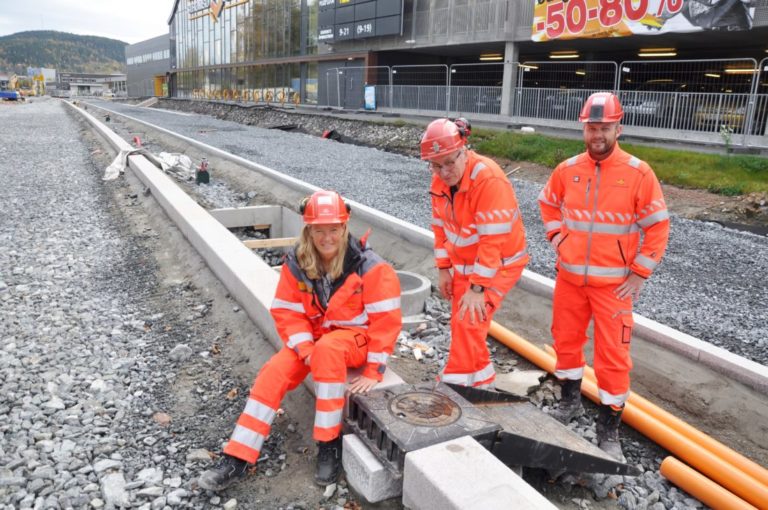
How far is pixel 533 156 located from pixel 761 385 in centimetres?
1360

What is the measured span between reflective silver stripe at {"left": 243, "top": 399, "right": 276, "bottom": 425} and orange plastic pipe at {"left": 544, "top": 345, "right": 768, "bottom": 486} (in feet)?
8.85

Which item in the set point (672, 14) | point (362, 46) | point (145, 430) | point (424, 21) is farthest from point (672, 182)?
point (362, 46)

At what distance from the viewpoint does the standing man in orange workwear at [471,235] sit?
12.3 feet

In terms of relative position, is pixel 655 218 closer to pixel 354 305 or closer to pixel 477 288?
pixel 477 288

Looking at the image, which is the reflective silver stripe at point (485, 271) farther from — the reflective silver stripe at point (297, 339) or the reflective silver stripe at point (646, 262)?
the reflective silver stripe at point (297, 339)

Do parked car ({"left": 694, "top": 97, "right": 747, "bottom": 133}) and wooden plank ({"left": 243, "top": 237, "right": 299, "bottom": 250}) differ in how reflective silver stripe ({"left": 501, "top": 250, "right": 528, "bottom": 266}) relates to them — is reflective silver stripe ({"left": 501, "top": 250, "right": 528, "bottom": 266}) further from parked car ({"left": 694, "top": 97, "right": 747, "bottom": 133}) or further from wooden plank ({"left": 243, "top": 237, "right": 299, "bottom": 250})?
parked car ({"left": 694, "top": 97, "right": 747, "bottom": 133})

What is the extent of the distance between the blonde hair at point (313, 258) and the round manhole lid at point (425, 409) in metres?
0.88

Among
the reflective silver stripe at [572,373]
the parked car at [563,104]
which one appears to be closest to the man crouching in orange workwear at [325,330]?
the reflective silver stripe at [572,373]

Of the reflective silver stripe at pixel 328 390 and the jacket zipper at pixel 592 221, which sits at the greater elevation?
the jacket zipper at pixel 592 221

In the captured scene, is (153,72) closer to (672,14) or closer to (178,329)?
(672,14)

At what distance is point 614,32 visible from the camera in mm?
19766

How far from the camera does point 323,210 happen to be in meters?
3.55

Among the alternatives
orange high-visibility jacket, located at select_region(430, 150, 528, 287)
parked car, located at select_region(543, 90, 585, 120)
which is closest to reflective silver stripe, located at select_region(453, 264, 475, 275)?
orange high-visibility jacket, located at select_region(430, 150, 528, 287)

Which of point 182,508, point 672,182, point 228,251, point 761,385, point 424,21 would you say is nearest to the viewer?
point 182,508
